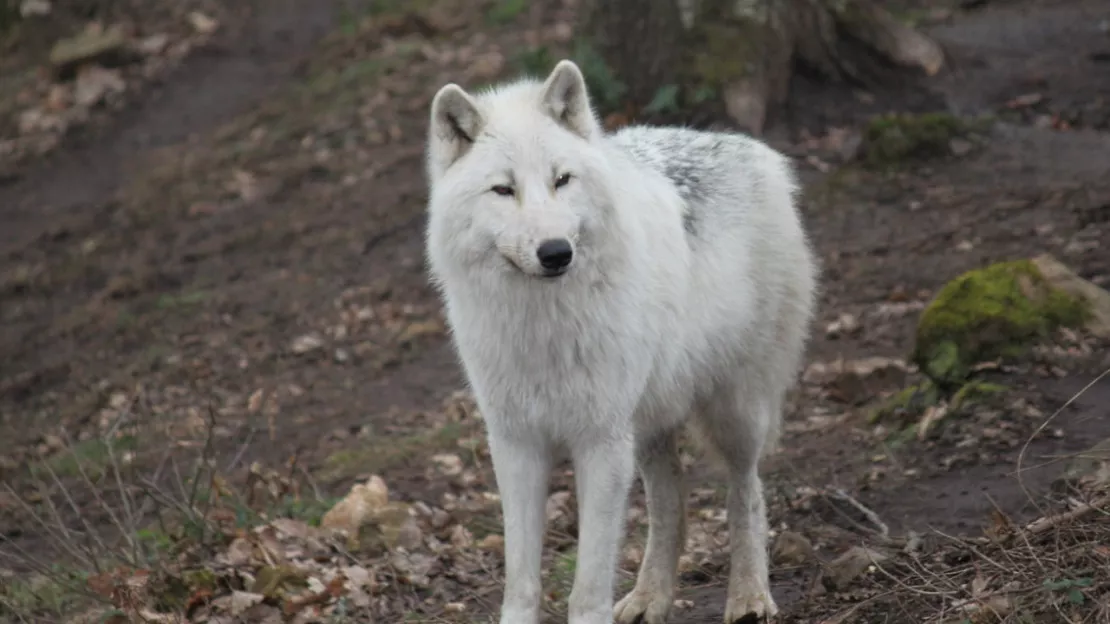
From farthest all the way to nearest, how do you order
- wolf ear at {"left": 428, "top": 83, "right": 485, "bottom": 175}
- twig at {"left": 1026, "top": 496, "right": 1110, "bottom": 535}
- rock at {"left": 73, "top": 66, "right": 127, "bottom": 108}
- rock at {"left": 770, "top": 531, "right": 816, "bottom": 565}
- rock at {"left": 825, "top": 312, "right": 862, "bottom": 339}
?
1. rock at {"left": 73, "top": 66, "right": 127, "bottom": 108}
2. rock at {"left": 825, "top": 312, "right": 862, "bottom": 339}
3. rock at {"left": 770, "top": 531, "right": 816, "bottom": 565}
4. wolf ear at {"left": 428, "top": 83, "right": 485, "bottom": 175}
5. twig at {"left": 1026, "top": 496, "right": 1110, "bottom": 535}

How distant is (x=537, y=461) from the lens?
15.8ft

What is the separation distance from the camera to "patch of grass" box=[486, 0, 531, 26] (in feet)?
50.4

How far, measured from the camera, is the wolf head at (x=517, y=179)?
4.33 meters

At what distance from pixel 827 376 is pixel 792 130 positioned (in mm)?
3270

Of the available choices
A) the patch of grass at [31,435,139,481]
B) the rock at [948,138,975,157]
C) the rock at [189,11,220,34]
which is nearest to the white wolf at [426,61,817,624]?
the patch of grass at [31,435,139,481]

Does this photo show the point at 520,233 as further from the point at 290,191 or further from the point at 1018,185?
the point at 290,191

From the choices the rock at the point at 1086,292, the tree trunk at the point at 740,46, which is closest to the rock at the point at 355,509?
the rock at the point at 1086,292

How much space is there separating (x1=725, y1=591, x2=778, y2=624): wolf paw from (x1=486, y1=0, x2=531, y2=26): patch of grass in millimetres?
10960

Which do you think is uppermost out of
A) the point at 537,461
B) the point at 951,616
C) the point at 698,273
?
the point at 698,273

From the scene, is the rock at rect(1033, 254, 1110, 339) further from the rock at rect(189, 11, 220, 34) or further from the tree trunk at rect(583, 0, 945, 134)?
the rock at rect(189, 11, 220, 34)

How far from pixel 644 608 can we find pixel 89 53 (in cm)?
1380

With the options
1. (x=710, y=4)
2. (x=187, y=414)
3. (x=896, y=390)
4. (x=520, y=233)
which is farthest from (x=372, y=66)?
(x=520, y=233)

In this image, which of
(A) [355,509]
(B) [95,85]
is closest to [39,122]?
(B) [95,85]

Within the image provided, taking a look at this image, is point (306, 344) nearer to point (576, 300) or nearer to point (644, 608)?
point (644, 608)
